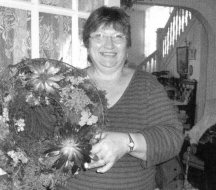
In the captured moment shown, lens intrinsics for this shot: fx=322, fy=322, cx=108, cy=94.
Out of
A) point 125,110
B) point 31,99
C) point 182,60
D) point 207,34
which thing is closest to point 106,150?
point 31,99

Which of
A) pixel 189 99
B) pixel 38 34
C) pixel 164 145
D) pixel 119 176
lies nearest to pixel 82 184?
pixel 119 176

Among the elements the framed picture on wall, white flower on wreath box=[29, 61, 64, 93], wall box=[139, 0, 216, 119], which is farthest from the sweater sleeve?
the framed picture on wall

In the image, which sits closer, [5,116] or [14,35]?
[5,116]

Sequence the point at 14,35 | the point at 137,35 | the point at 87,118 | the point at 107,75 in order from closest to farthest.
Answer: the point at 87,118
the point at 107,75
the point at 14,35
the point at 137,35

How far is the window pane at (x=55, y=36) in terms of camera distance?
136 centimetres

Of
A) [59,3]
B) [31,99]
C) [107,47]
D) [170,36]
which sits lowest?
[31,99]

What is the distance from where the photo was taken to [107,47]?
40.4 inches

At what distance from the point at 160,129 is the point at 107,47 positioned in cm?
31

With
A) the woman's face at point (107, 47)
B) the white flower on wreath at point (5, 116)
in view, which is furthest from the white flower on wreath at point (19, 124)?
the woman's face at point (107, 47)

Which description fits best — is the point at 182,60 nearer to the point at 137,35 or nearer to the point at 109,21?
the point at 137,35

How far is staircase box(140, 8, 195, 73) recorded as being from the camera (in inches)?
227

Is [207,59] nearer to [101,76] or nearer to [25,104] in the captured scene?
[101,76]

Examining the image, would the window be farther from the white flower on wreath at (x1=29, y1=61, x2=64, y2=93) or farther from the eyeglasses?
the white flower on wreath at (x1=29, y1=61, x2=64, y2=93)

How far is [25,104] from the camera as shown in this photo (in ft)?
2.54
